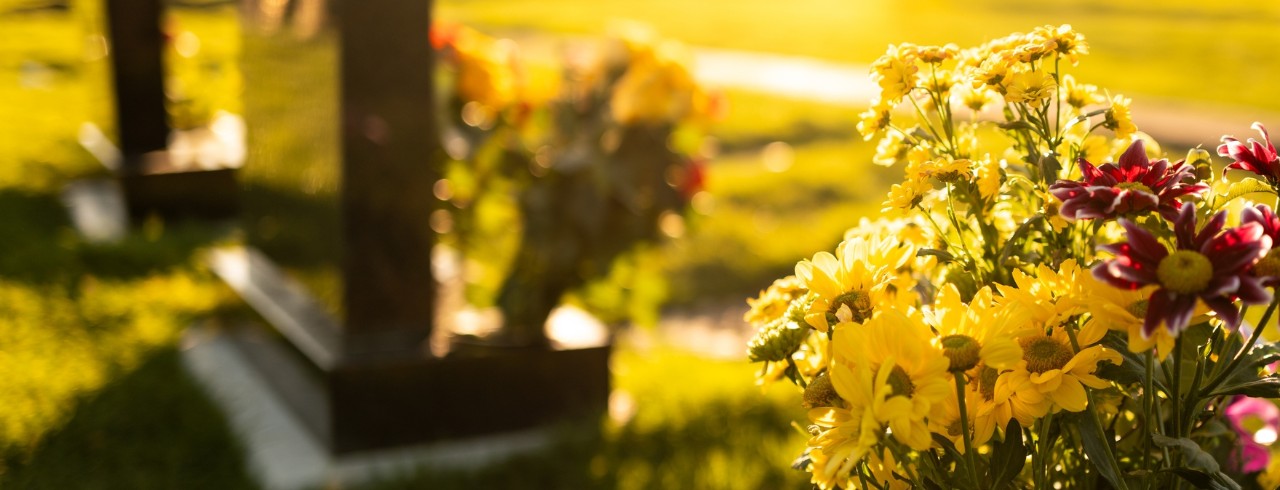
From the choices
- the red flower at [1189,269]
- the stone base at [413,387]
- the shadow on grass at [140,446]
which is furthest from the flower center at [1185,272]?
the shadow on grass at [140,446]

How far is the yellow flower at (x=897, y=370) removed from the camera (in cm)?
95

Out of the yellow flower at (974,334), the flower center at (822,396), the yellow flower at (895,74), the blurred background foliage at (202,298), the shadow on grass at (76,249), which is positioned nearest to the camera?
the yellow flower at (974,334)

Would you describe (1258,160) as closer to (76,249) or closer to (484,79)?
(484,79)

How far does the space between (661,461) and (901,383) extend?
2138 millimetres

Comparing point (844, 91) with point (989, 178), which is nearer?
point (989, 178)

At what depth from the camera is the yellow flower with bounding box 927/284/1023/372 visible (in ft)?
3.19

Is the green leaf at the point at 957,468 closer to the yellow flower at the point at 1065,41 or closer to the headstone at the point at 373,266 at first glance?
the yellow flower at the point at 1065,41

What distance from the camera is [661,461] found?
3080 mm

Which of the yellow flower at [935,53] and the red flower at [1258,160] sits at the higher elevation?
the yellow flower at [935,53]

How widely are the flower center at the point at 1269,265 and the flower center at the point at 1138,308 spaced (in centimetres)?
9

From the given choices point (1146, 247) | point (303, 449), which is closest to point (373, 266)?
point (303, 449)

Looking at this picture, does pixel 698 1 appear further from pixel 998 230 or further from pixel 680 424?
pixel 998 230

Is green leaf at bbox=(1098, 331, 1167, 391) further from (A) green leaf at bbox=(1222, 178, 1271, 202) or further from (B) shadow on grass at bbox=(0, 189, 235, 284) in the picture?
(B) shadow on grass at bbox=(0, 189, 235, 284)

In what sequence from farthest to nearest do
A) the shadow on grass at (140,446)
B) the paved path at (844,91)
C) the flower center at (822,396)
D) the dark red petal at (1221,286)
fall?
the paved path at (844,91) < the shadow on grass at (140,446) < the flower center at (822,396) < the dark red petal at (1221,286)
